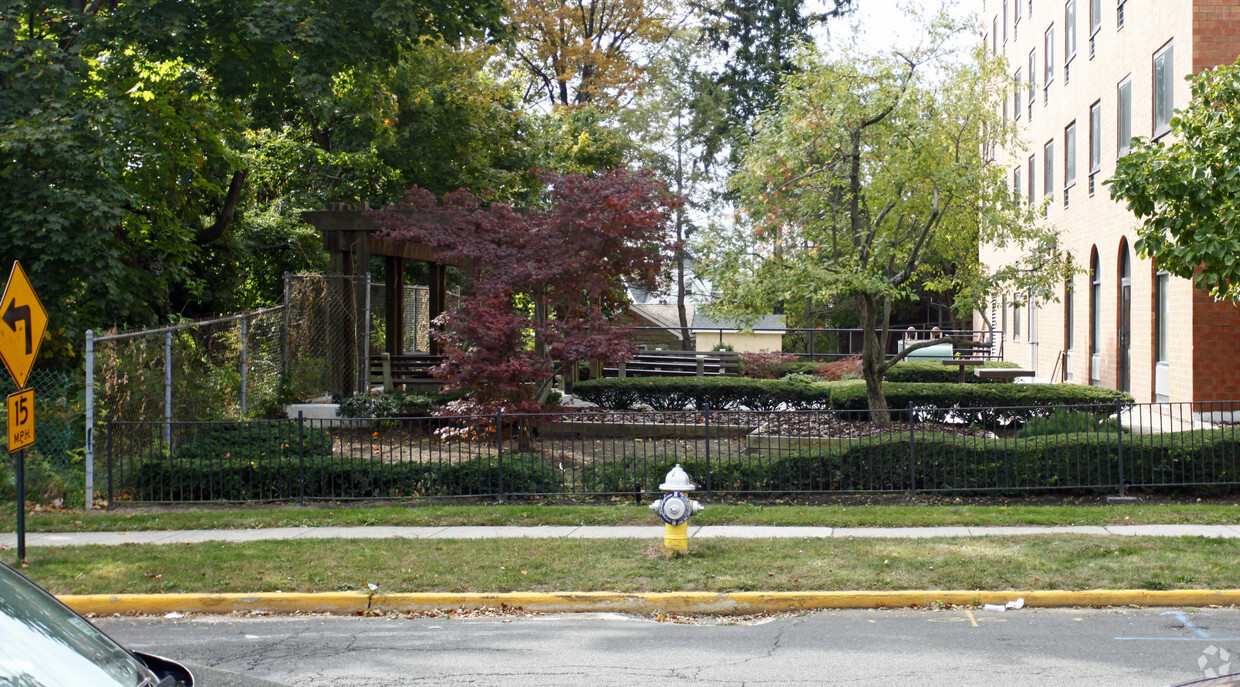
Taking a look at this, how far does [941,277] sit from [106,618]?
563 inches

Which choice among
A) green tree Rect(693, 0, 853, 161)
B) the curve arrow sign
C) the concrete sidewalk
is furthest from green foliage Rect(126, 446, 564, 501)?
green tree Rect(693, 0, 853, 161)

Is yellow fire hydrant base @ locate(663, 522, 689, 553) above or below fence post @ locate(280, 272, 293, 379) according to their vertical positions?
below

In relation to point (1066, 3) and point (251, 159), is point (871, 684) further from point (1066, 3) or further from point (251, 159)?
point (1066, 3)

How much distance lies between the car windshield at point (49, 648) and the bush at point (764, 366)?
2637 cm

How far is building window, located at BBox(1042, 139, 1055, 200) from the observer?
1117 inches

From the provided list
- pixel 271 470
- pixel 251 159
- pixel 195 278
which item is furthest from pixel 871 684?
pixel 251 159

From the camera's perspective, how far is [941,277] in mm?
A: 17969

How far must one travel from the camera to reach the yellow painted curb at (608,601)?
7664 millimetres

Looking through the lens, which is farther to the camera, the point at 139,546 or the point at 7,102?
the point at 7,102

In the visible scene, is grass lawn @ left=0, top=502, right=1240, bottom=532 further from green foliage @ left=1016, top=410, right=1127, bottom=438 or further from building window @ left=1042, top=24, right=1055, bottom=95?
building window @ left=1042, top=24, right=1055, bottom=95

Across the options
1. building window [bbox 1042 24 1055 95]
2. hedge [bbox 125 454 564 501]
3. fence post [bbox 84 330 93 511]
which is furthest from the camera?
building window [bbox 1042 24 1055 95]

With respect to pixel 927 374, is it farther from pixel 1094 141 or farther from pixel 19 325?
pixel 19 325

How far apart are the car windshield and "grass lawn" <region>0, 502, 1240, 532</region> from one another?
774cm

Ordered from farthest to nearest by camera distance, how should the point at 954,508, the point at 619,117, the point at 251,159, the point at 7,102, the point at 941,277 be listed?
the point at 619,117 → the point at 251,159 → the point at 941,277 → the point at 7,102 → the point at 954,508
